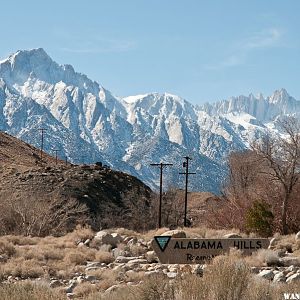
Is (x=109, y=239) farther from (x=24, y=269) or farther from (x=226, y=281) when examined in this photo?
(x=226, y=281)

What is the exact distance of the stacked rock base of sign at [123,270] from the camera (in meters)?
15.0

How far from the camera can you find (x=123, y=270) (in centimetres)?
1988

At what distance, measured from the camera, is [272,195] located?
139 feet

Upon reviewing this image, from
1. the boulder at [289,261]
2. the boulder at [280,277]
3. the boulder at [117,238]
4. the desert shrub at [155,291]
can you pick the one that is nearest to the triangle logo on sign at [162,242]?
the boulder at [289,261]

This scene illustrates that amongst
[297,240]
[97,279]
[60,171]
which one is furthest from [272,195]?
[60,171]

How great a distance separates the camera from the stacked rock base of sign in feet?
49.3

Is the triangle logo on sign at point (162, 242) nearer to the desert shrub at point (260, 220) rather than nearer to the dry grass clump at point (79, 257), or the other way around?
the dry grass clump at point (79, 257)

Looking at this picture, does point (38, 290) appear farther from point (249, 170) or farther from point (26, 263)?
point (249, 170)

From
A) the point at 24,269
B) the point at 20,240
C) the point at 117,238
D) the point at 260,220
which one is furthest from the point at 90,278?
the point at 260,220

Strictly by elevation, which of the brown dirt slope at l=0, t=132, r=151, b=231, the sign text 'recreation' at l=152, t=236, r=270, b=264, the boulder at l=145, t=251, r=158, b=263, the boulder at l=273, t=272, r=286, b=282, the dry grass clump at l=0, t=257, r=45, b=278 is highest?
the brown dirt slope at l=0, t=132, r=151, b=231

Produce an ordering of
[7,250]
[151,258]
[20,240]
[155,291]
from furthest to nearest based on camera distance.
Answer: [20,240] → [7,250] → [151,258] → [155,291]

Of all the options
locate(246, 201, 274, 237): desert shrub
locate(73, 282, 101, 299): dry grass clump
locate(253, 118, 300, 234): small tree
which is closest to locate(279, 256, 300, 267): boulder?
locate(73, 282, 101, 299): dry grass clump

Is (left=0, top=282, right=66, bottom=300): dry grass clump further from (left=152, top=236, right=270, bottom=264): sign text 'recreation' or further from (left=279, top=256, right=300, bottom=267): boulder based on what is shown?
(left=279, top=256, right=300, bottom=267): boulder

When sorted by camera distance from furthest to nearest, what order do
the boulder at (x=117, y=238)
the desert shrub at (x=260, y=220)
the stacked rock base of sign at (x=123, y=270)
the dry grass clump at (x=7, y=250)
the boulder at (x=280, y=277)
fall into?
the desert shrub at (x=260, y=220)
the boulder at (x=117, y=238)
the dry grass clump at (x=7, y=250)
the boulder at (x=280, y=277)
the stacked rock base of sign at (x=123, y=270)
